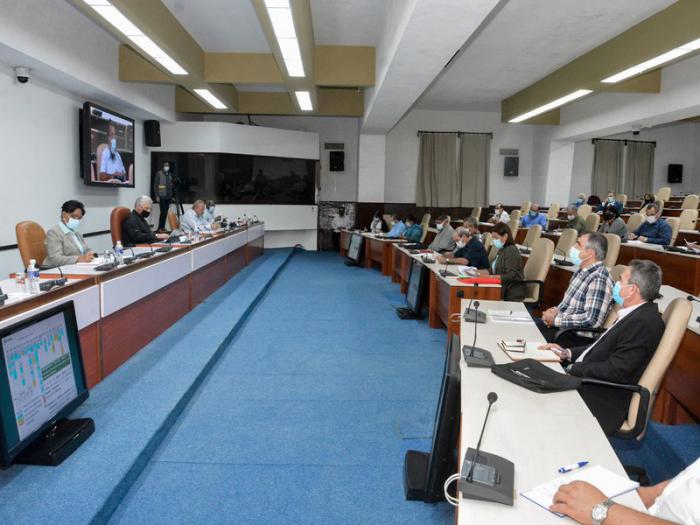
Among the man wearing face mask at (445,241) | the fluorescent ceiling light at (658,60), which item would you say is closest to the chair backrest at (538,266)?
the man wearing face mask at (445,241)

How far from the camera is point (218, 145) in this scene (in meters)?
10.8

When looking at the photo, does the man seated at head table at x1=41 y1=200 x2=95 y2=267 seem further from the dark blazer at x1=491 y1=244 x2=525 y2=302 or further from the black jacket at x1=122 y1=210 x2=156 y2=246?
the dark blazer at x1=491 y1=244 x2=525 y2=302

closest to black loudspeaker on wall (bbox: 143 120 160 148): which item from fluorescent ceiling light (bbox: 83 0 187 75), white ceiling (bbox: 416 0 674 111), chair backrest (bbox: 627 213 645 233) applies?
fluorescent ceiling light (bbox: 83 0 187 75)

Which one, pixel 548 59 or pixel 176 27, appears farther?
pixel 548 59

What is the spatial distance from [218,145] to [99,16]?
5734 millimetres

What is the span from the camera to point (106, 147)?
7785 mm

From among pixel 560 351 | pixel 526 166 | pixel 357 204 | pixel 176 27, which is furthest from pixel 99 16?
pixel 526 166

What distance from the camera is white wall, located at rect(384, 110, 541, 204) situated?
13.1 metres

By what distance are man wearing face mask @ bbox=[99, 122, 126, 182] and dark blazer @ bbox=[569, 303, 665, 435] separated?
726 centimetres

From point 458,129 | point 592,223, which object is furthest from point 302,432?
point 458,129

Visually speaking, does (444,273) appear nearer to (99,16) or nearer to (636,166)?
(99,16)

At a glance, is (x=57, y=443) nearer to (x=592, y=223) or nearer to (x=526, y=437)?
(x=526, y=437)

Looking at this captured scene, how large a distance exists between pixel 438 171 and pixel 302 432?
10.9 metres

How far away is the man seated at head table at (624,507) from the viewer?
1.23 metres
